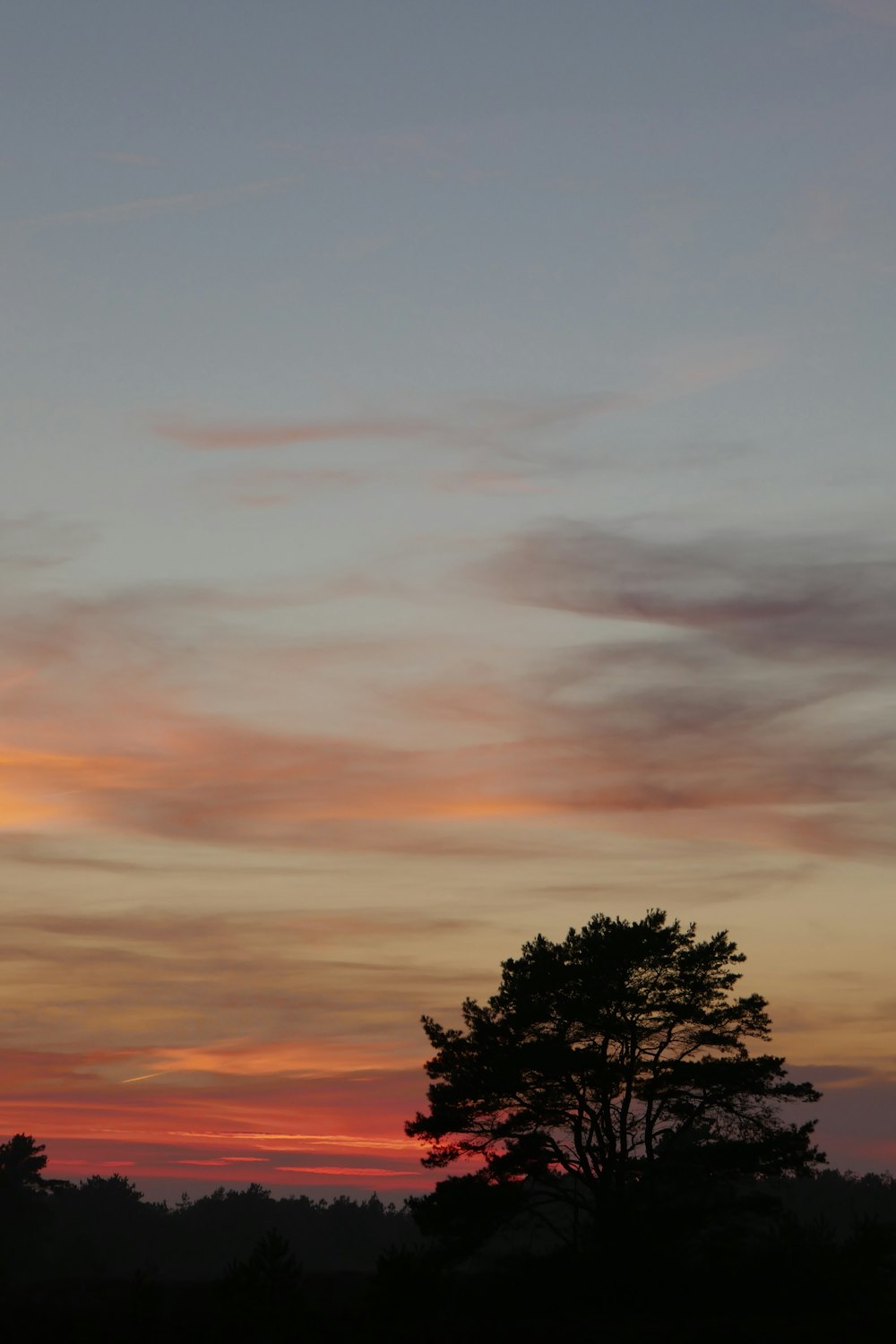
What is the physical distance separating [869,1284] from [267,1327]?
64.1 feet

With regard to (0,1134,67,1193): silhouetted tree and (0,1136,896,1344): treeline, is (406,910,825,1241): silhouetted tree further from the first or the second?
(0,1134,67,1193): silhouetted tree

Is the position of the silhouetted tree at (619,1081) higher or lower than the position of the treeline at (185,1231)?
higher

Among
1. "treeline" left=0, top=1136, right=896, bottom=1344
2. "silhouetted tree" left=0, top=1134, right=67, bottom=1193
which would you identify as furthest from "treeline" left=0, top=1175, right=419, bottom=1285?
"treeline" left=0, top=1136, right=896, bottom=1344

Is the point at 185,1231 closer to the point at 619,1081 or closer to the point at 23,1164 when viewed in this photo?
the point at 23,1164

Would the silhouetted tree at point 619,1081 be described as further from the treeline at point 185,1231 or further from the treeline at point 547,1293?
the treeline at point 185,1231

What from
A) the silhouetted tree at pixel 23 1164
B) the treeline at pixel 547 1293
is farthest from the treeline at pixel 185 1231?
the treeline at pixel 547 1293

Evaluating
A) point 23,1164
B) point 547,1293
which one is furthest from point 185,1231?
point 547,1293

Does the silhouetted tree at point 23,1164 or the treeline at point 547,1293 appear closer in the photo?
the treeline at point 547,1293

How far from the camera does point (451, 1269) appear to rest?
177 ft

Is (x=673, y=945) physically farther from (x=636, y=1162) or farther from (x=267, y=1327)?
(x=267, y=1327)

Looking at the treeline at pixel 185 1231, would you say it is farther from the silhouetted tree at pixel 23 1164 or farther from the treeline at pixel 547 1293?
the treeline at pixel 547 1293

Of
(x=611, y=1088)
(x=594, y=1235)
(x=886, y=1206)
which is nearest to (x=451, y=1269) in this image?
(x=594, y=1235)

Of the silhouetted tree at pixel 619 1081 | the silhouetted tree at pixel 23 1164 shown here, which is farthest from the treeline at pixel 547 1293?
the silhouetted tree at pixel 23 1164

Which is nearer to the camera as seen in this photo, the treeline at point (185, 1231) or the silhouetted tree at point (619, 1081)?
the silhouetted tree at point (619, 1081)
